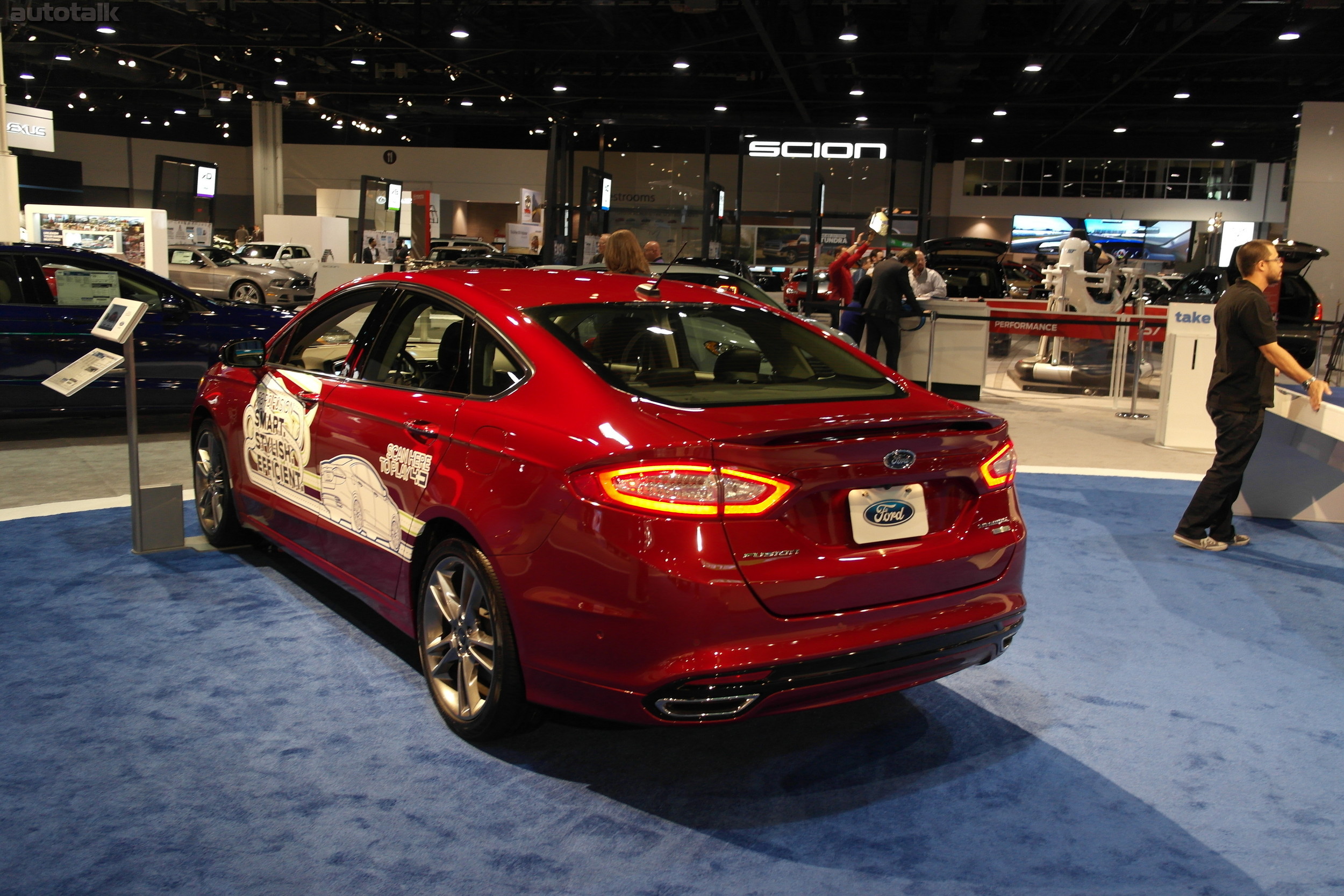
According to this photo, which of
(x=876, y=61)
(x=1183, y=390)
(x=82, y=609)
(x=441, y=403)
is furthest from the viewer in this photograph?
(x=876, y=61)

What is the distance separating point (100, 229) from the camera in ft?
45.1

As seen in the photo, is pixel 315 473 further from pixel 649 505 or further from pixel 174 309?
pixel 174 309

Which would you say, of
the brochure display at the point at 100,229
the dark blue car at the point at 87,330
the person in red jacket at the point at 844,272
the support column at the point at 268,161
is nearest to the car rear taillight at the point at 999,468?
the dark blue car at the point at 87,330

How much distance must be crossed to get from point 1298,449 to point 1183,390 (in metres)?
2.96

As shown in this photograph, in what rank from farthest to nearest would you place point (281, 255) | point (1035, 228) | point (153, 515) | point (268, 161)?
point (1035, 228) → point (268, 161) → point (281, 255) → point (153, 515)

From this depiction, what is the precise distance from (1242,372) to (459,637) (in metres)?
4.38

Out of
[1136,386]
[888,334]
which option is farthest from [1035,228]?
[888,334]

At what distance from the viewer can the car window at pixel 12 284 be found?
772cm

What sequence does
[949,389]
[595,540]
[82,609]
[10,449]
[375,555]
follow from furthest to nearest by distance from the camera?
[949,389] → [10,449] → [82,609] → [375,555] → [595,540]

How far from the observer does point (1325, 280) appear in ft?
57.7

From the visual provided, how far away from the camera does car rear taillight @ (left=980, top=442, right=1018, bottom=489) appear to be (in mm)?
2961

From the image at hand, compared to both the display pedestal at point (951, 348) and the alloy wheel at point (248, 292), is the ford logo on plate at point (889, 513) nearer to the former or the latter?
the display pedestal at point (951, 348)

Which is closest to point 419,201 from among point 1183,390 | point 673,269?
point 673,269

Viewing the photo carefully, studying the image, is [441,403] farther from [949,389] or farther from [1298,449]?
[949,389]
